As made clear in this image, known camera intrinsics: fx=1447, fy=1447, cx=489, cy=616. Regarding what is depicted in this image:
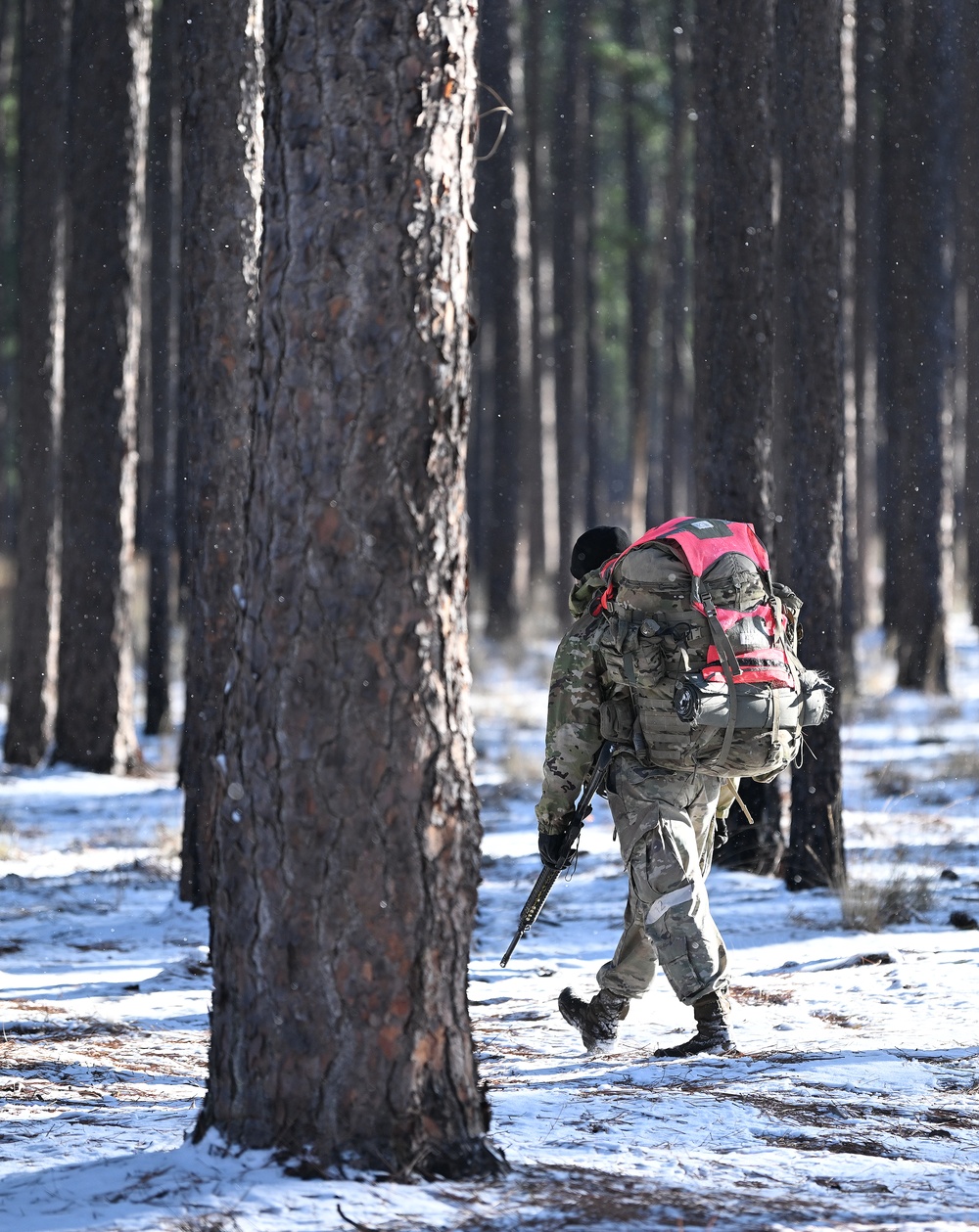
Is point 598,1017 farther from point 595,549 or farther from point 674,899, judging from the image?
point 595,549

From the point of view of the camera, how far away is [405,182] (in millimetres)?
3289

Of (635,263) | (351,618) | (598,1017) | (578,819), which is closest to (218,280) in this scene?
(578,819)

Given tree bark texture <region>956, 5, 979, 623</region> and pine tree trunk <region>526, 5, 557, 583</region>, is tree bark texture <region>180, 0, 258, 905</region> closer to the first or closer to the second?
tree bark texture <region>956, 5, 979, 623</region>

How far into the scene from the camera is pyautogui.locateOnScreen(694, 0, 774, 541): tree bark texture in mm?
8000

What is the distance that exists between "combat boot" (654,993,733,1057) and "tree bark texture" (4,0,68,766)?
852 cm

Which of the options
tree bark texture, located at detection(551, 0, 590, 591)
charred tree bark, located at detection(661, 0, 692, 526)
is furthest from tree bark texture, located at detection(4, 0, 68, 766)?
charred tree bark, located at detection(661, 0, 692, 526)

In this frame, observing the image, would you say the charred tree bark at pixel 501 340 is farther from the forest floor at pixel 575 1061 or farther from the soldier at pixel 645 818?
the soldier at pixel 645 818

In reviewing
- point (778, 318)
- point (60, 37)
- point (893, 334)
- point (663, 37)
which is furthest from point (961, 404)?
point (60, 37)

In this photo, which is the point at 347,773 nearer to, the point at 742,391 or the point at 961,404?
the point at 742,391

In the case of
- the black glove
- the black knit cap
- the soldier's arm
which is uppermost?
the black knit cap

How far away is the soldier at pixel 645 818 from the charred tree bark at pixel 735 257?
326cm

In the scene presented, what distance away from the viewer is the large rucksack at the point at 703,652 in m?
4.59

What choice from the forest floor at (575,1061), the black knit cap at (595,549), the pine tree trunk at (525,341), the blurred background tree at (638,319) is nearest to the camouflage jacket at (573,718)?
the black knit cap at (595,549)

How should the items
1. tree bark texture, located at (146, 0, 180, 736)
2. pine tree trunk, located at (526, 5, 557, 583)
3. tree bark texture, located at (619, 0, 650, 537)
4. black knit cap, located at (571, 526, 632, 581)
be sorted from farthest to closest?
tree bark texture, located at (619, 0, 650, 537)
pine tree trunk, located at (526, 5, 557, 583)
tree bark texture, located at (146, 0, 180, 736)
black knit cap, located at (571, 526, 632, 581)
